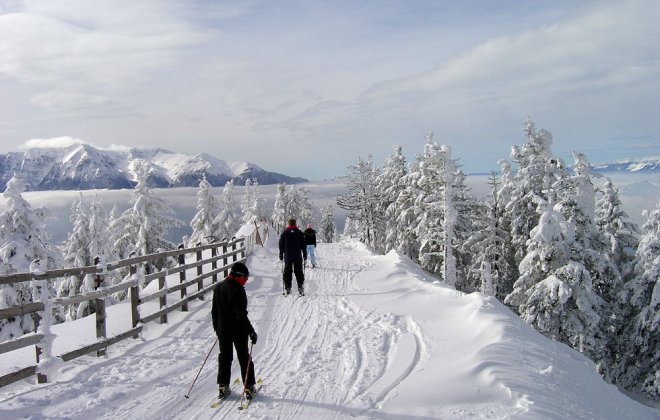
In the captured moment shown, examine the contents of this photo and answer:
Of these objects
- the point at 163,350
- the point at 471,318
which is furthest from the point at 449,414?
the point at 163,350

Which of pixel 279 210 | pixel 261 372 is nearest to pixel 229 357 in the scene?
pixel 261 372

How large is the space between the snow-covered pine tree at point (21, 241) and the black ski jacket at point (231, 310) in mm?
16399

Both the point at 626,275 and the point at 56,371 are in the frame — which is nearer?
the point at 56,371

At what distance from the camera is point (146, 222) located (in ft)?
102

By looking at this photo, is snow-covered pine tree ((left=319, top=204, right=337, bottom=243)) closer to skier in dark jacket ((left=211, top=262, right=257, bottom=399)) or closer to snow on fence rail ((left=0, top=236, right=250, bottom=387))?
snow on fence rail ((left=0, top=236, right=250, bottom=387))

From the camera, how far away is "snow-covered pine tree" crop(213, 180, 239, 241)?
4856 cm

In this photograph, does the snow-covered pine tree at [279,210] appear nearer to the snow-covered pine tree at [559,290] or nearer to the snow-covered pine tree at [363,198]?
the snow-covered pine tree at [363,198]

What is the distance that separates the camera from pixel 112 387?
21.2ft

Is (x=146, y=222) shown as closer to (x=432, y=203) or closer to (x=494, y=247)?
(x=432, y=203)

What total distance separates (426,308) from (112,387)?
741 cm

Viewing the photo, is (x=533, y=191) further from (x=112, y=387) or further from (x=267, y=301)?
(x=112, y=387)

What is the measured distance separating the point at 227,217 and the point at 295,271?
3779cm

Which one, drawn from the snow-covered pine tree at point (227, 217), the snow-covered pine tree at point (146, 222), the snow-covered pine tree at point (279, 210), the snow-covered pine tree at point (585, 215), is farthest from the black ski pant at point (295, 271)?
the snow-covered pine tree at point (279, 210)

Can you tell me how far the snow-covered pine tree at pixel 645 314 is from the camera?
66.8 feet
